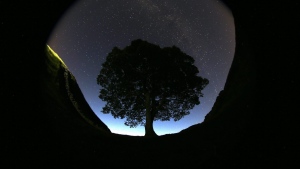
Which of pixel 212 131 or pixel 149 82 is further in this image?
pixel 149 82

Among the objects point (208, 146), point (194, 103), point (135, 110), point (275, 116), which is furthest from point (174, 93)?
point (275, 116)

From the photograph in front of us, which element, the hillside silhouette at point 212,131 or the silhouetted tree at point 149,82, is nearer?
the hillside silhouette at point 212,131

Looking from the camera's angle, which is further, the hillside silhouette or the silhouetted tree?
the silhouetted tree

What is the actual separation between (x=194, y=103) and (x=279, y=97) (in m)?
5.44

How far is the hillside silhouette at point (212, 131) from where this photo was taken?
2.38 metres

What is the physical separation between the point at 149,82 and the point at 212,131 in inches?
231

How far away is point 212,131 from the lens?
159 inches

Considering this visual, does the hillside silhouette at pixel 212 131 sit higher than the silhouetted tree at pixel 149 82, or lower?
lower

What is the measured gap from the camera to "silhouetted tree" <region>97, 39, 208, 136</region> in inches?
341

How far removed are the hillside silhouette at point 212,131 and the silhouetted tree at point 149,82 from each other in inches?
185

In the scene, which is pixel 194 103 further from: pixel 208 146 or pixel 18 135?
pixel 18 135

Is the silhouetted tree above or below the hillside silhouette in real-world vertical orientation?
above

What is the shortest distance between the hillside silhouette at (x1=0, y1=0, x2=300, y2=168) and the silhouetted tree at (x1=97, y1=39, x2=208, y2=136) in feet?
15.4

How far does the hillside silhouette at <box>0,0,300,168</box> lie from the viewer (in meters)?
2.38
